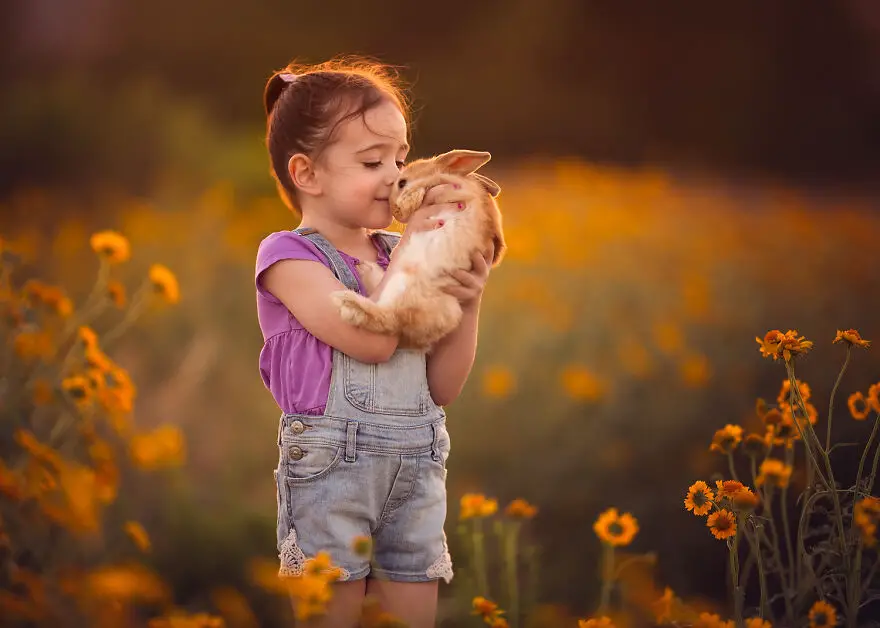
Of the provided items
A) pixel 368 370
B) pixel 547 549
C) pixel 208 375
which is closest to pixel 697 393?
pixel 547 549

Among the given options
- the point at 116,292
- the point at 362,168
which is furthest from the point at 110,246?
the point at 362,168

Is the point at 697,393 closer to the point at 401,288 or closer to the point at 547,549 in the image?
the point at 547,549

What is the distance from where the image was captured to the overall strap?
1.68m

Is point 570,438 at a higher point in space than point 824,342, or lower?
lower

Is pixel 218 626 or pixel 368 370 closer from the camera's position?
pixel 218 626

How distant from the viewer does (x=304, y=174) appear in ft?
5.71

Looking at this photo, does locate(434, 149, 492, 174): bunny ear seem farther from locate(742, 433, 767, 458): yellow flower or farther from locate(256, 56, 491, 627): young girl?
locate(742, 433, 767, 458): yellow flower

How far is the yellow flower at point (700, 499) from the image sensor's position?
5.58ft

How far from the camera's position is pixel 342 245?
1764mm

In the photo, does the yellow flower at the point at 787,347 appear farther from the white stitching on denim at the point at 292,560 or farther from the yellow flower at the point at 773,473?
the white stitching on denim at the point at 292,560

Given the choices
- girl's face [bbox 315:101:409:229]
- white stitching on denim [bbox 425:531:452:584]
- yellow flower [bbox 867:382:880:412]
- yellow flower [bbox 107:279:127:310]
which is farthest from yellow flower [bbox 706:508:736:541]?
yellow flower [bbox 107:279:127:310]

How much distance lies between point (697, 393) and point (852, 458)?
2.19 ft

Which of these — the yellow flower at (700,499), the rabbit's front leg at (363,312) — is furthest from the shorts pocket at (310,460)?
the yellow flower at (700,499)

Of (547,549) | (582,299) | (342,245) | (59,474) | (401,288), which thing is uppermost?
(582,299)
